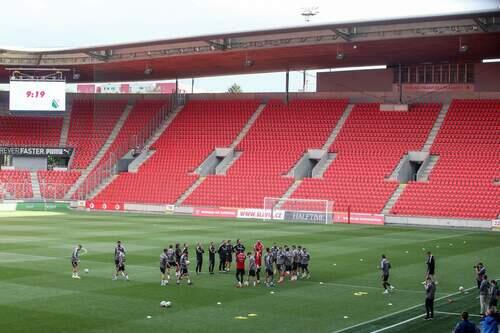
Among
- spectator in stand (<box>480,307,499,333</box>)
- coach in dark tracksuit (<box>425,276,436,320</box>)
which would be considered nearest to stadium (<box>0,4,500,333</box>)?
coach in dark tracksuit (<box>425,276,436,320</box>)

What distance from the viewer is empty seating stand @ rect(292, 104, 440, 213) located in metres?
61.2

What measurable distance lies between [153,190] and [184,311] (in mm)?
47242

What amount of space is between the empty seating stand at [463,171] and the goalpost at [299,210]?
17.4ft

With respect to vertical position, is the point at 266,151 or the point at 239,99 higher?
the point at 239,99

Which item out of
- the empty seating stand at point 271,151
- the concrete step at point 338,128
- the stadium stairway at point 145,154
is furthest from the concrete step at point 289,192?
the stadium stairway at point 145,154

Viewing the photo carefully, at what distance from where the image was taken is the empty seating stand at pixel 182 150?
6944 centimetres

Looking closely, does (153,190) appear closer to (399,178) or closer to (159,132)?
(159,132)

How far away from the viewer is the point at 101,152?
254 feet

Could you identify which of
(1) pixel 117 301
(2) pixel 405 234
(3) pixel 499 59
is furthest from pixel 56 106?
(1) pixel 117 301

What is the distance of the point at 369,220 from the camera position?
5828 centimetres

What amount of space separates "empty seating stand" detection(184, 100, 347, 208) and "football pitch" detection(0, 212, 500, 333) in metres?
17.6

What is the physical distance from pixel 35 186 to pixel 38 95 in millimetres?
10157

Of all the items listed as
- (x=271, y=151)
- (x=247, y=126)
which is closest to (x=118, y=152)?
(x=247, y=126)

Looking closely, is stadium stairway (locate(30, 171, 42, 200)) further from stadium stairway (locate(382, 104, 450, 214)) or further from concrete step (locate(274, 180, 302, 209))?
stadium stairway (locate(382, 104, 450, 214))
